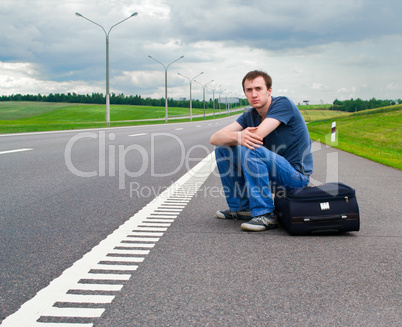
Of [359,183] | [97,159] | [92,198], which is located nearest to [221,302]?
[92,198]

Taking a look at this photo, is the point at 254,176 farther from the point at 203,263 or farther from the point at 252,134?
the point at 203,263

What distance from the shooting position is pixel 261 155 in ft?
14.3

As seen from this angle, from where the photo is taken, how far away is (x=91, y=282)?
2.72 meters

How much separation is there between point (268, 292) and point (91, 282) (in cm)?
106

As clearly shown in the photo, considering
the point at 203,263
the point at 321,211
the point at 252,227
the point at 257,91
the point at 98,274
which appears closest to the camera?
the point at 98,274

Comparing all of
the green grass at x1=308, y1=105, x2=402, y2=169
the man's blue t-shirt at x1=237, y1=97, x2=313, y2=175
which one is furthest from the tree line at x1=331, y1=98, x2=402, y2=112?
the man's blue t-shirt at x1=237, y1=97, x2=313, y2=175

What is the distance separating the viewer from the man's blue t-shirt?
439 centimetres

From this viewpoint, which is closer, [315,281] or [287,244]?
[315,281]

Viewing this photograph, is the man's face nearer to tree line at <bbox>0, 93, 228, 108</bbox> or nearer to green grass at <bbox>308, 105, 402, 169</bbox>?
green grass at <bbox>308, 105, 402, 169</bbox>

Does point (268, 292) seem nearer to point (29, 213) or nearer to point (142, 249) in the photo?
point (142, 249)

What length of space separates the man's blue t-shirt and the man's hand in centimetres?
27

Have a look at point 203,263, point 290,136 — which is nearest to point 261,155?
point 290,136

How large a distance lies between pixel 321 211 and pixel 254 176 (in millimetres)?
706

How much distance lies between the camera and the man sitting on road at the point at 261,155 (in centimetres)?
432
